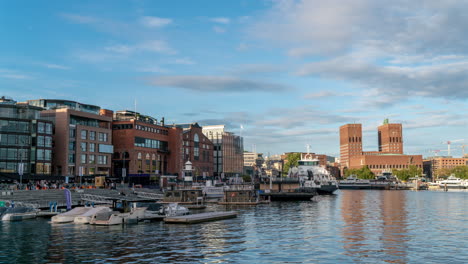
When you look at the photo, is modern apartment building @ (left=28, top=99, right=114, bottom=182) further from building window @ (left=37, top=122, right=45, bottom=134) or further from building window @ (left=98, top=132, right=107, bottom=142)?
building window @ (left=37, top=122, right=45, bottom=134)

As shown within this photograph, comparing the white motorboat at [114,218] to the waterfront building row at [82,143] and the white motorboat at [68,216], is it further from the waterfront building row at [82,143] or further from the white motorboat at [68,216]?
the waterfront building row at [82,143]

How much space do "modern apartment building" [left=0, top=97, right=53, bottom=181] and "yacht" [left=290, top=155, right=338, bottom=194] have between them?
78768 millimetres

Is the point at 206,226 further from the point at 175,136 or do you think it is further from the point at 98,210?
the point at 175,136

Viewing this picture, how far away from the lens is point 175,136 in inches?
6688

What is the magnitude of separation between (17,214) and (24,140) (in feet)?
193

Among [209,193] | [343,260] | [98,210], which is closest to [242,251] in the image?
[343,260]

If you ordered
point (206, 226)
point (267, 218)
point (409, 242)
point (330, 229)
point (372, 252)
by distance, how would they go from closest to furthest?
point (372, 252) → point (409, 242) → point (330, 229) → point (206, 226) → point (267, 218)

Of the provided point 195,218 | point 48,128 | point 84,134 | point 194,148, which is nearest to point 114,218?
point 195,218

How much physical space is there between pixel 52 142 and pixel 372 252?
108945 mm

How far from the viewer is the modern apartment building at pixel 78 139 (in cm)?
12494

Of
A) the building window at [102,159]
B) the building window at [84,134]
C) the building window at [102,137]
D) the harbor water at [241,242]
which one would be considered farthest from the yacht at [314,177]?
the harbor water at [241,242]

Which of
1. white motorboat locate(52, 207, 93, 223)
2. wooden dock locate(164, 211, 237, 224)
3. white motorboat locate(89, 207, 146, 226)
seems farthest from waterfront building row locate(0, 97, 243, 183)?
wooden dock locate(164, 211, 237, 224)

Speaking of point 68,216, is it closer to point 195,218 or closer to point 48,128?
point 195,218

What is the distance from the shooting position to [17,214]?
59.6m
